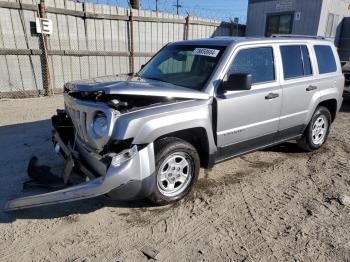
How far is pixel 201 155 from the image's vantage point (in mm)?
3902

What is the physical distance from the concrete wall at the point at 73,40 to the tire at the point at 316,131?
734 cm

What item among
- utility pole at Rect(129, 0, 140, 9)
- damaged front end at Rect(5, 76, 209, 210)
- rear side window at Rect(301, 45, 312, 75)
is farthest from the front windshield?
utility pole at Rect(129, 0, 140, 9)

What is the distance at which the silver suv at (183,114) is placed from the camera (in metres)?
3.05

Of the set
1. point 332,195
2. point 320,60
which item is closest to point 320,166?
point 332,195

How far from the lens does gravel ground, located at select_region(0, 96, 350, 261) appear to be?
289 cm

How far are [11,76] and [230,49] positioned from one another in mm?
7195

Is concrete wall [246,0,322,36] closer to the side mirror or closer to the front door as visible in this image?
the front door

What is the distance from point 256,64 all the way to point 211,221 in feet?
7.12

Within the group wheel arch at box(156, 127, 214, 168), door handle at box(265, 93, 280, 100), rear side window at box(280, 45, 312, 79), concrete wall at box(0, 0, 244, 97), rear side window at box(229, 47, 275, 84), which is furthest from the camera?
concrete wall at box(0, 0, 244, 97)

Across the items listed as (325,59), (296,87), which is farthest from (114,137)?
(325,59)

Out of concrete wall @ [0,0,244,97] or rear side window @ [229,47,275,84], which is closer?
rear side window @ [229,47,275,84]

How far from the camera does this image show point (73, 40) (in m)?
9.70

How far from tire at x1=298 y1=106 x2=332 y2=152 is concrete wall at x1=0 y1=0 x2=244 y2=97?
7336 mm

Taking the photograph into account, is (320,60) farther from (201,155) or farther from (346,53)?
(346,53)
